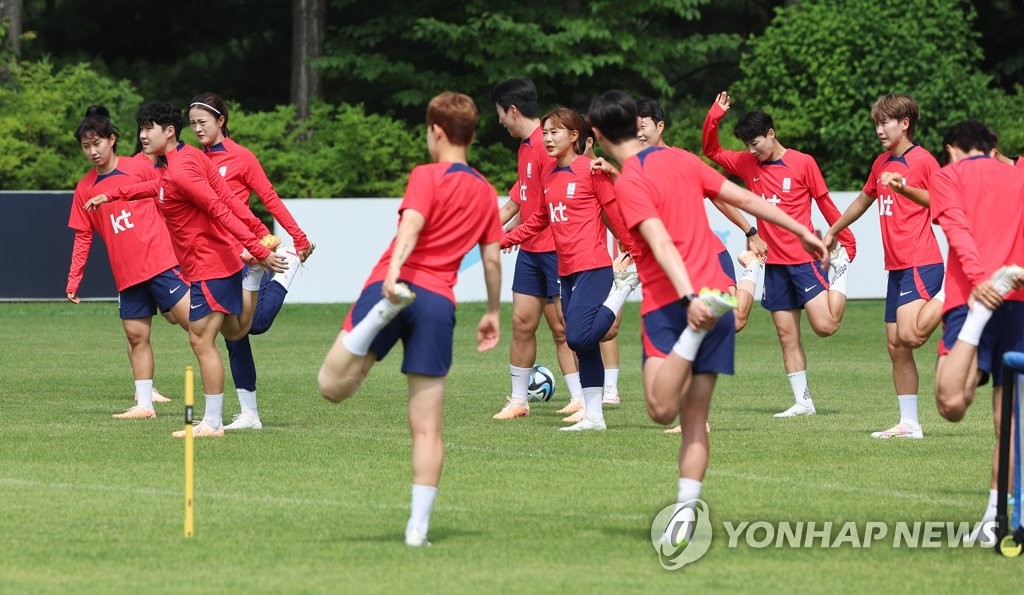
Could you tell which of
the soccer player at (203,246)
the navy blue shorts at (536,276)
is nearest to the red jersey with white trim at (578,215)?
the navy blue shorts at (536,276)

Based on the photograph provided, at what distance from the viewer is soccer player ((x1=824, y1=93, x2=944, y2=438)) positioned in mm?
11750

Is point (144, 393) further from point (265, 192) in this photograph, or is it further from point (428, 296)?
point (428, 296)

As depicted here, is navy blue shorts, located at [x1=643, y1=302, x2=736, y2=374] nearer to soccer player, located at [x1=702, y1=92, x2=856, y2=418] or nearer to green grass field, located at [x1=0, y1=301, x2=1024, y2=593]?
green grass field, located at [x1=0, y1=301, x2=1024, y2=593]

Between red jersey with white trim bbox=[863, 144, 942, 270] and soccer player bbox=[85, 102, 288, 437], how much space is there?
13.7ft

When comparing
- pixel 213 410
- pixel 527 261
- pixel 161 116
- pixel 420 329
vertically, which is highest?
pixel 420 329

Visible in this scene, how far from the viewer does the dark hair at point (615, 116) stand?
7969 millimetres

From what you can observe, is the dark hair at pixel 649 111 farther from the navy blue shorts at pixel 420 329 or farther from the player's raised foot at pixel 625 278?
the navy blue shorts at pixel 420 329

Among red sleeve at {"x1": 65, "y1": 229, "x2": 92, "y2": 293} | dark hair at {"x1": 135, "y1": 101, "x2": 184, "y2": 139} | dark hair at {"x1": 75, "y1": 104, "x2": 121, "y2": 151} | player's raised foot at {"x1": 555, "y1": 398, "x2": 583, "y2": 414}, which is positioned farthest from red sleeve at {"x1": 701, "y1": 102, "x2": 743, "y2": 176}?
red sleeve at {"x1": 65, "y1": 229, "x2": 92, "y2": 293}

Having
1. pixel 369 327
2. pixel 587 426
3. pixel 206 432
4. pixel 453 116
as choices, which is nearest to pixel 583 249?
pixel 587 426

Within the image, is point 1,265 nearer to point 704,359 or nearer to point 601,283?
point 601,283

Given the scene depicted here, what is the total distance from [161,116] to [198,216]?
0.74 meters

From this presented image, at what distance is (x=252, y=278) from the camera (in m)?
11.9

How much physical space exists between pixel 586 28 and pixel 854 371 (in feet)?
67.4

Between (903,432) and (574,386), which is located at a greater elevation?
(903,432)
